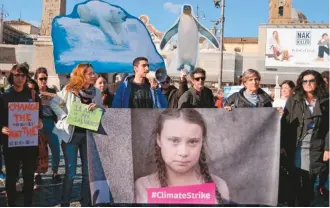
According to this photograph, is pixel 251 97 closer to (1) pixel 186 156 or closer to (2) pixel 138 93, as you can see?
(1) pixel 186 156

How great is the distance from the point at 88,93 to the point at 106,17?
3075 mm

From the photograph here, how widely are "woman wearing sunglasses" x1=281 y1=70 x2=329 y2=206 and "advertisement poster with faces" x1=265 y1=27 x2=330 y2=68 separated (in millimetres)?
48891

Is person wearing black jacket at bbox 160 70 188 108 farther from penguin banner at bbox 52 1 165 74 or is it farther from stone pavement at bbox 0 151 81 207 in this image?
stone pavement at bbox 0 151 81 207

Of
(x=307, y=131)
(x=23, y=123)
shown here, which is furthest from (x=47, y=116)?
(x=307, y=131)

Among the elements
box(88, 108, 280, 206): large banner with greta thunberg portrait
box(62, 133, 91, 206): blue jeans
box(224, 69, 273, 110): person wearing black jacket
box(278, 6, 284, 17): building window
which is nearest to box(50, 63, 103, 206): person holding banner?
box(62, 133, 91, 206): blue jeans

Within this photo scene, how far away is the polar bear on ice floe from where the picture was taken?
6.77 m

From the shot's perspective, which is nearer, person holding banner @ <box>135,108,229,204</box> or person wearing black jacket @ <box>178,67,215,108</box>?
person holding banner @ <box>135,108,229,204</box>

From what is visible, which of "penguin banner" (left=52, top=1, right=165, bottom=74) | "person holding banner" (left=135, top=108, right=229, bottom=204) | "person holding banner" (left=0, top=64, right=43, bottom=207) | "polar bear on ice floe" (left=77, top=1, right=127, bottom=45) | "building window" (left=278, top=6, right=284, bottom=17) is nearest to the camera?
"person holding banner" (left=135, top=108, right=229, bottom=204)

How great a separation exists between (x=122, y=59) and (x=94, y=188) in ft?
11.6

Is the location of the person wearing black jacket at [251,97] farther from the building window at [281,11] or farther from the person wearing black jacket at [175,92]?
the building window at [281,11]

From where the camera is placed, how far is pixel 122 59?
693 cm

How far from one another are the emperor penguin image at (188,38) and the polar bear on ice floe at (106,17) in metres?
1.43

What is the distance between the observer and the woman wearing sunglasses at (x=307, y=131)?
3.98 m

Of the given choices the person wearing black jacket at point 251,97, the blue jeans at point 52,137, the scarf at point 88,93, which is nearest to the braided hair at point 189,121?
the person wearing black jacket at point 251,97
